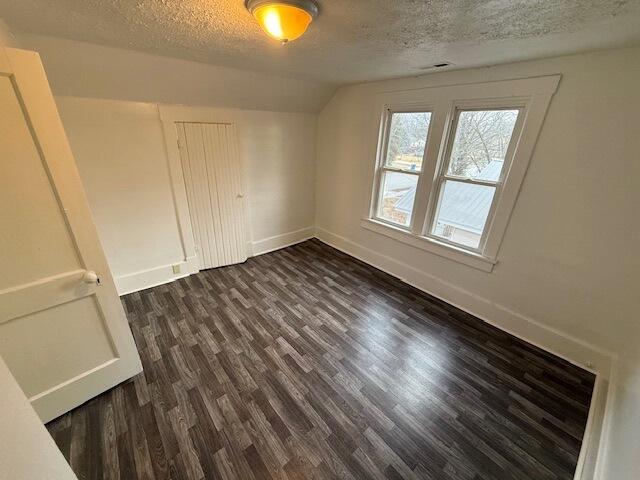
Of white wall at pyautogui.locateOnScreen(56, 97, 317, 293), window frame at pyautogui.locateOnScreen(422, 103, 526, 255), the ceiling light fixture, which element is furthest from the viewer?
white wall at pyautogui.locateOnScreen(56, 97, 317, 293)

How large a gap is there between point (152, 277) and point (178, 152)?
57.1 inches

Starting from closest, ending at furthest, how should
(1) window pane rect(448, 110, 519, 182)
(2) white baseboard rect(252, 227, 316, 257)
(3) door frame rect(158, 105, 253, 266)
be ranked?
1. (1) window pane rect(448, 110, 519, 182)
2. (3) door frame rect(158, 105, 253, 266)
3. (2) white baseboard rect(252, 227, 316, 257)

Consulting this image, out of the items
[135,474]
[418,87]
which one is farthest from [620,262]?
[135,474]

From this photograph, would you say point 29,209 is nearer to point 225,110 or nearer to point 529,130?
point 225,110

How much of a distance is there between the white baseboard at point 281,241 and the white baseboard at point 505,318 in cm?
121

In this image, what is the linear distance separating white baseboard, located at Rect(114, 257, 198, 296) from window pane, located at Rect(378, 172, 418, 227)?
2542 mm

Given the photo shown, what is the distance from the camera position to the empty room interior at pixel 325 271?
1.27 meters

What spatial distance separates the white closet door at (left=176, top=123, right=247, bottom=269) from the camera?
281 cm

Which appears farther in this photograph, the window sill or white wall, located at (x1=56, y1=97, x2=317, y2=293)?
the window sill

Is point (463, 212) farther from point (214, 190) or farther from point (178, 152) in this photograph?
point (178, 152)

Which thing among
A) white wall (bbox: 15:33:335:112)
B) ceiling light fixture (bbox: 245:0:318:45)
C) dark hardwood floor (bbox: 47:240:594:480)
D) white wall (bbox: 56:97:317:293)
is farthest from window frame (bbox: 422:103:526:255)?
white wall (bbox: 56:97:317:293)

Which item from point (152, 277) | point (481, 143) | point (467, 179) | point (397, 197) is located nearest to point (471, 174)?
point (467, 179)

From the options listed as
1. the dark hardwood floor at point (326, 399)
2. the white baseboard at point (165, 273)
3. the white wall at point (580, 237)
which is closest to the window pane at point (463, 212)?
the white wall at point (580, 237)

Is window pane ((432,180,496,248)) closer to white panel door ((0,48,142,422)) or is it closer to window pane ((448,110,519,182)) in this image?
window pane ((448,110,519,182))
